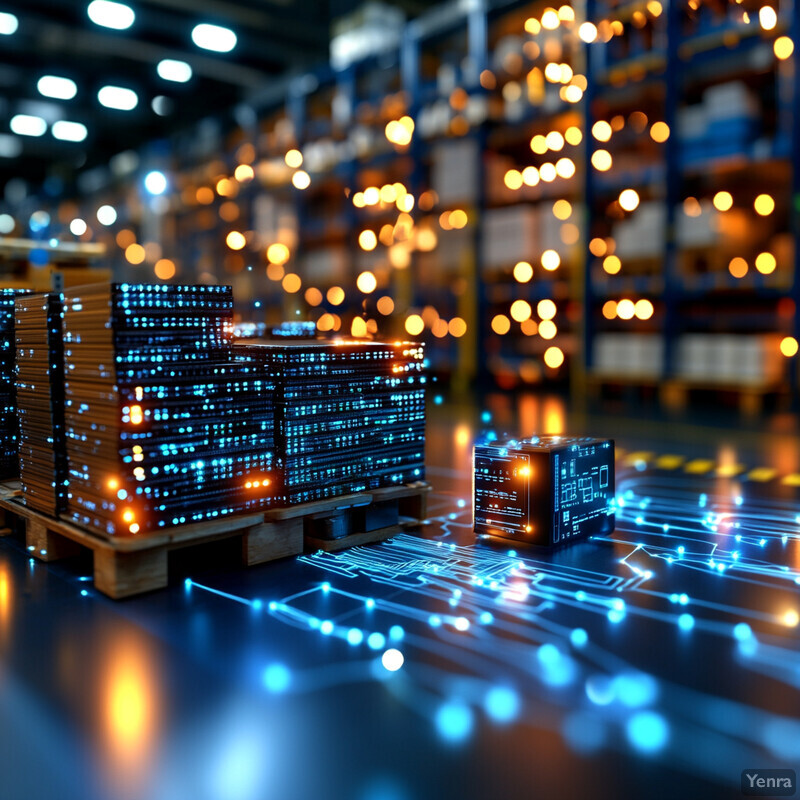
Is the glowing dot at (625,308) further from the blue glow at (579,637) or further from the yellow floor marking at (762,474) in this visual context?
the blue glow at (579,637)

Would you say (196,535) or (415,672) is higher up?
(196,535)

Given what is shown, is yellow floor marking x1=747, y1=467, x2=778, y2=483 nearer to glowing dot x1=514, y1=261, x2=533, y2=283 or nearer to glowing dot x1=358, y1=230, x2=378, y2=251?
glowing dot x1=514, y1=261, x2=533, y2=283

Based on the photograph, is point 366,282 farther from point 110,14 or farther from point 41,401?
point 41,401

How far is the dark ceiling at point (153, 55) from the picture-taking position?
39.0 feet

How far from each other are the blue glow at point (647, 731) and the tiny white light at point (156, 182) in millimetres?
18132

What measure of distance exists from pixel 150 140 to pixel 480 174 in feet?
38.4

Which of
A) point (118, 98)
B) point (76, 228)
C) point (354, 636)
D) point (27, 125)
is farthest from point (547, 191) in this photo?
point (27, 125)

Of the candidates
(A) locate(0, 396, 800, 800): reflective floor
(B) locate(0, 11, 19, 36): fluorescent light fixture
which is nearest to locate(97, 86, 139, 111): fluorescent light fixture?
(B) locate(0, 11, 19, 36): fluorescent light fixture

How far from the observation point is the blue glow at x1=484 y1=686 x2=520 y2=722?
181 centimetres

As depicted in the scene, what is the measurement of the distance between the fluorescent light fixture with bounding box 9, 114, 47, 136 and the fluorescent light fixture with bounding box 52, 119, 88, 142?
0.29 m

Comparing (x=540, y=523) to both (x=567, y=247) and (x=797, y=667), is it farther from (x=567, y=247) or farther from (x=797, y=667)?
(x=567, y=247)

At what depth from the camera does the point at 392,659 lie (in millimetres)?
2121

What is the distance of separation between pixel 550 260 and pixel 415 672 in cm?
849

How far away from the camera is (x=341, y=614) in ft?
8.05
